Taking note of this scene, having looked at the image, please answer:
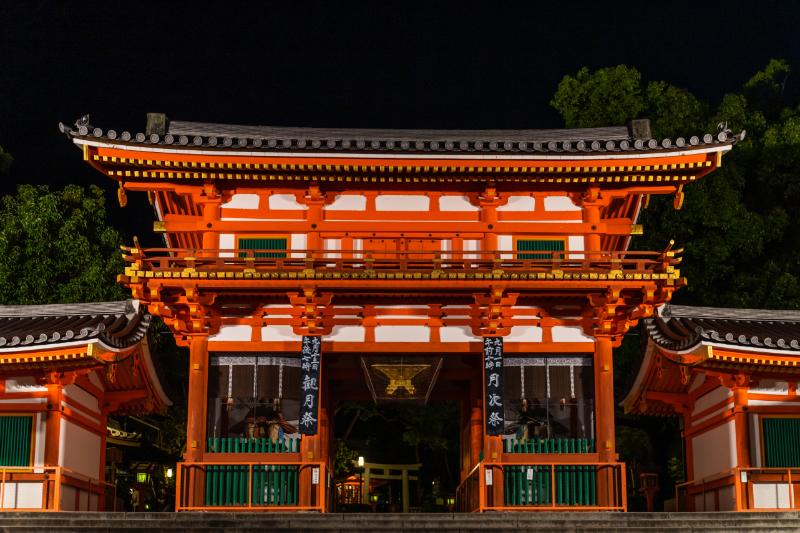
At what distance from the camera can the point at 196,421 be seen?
19906mm

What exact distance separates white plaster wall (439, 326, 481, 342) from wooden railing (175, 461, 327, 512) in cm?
371

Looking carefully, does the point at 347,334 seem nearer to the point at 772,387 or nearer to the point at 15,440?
the point at 15,440

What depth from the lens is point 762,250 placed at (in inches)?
1320

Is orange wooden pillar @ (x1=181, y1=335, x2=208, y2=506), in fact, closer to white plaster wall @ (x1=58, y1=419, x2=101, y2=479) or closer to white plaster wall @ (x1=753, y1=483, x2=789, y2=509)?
white plaster wall @ (x1=58, y1=419, x2=101, y2=479)

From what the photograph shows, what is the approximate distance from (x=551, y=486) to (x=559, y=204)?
19.8 ft

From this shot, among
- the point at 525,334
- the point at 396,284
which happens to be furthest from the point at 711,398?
the point at 396,284

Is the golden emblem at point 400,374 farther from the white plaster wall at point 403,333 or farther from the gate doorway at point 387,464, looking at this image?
the gate doorway at point 387,464

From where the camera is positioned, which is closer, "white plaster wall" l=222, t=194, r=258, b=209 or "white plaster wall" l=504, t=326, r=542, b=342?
"white plaster wall" l=504, t=326, r=542, b=342

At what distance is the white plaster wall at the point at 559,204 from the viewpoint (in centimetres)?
2180

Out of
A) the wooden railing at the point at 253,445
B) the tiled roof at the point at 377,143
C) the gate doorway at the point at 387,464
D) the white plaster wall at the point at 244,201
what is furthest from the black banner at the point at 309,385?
the gate doorway at the point at 387,464

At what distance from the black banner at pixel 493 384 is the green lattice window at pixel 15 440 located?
8.97 metres

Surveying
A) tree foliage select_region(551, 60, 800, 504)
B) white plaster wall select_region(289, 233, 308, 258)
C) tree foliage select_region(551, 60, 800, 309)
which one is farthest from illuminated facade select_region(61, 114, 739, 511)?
tree foliage select_region(551, 60, 800, 309)

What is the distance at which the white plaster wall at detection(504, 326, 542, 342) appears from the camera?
20.8 m

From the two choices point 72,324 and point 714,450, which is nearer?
point 72,324
